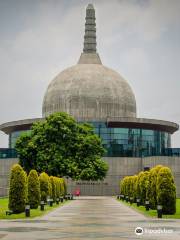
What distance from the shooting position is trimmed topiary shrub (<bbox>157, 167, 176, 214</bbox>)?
39.2m

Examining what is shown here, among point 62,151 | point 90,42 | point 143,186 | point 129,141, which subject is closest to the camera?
point 143,186

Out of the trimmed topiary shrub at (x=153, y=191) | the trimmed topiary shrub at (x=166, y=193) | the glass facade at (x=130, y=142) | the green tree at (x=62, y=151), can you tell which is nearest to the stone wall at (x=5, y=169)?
the glass facade at (x=130, y=142)

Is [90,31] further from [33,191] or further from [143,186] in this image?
[33,191]

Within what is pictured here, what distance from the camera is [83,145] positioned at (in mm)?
81250

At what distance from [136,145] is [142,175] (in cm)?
5829

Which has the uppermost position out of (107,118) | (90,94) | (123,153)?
(90,94)

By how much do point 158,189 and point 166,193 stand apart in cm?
68

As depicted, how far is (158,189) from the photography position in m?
40.1

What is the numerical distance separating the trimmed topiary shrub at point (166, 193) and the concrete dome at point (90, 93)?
7435 cm

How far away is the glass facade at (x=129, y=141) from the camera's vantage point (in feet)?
370

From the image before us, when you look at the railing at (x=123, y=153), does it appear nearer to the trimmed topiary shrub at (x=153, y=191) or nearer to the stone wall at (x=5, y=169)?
the stone wall at (x=5, y=169)

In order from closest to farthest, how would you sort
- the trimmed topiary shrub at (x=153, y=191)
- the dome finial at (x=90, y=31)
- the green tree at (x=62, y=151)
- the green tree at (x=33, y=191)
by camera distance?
the trimmed topiary shrub at (x=153, y=191), the green tree at (x=33, y=191), the green tree at (x=62, y=151), the dome finial at (x=90, y=31)

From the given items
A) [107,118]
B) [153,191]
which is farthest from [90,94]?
[153,191]

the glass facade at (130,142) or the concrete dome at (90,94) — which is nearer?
the glass facade at (130,142)
